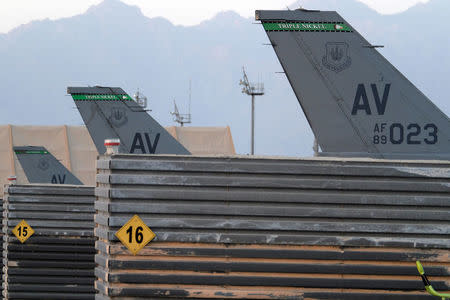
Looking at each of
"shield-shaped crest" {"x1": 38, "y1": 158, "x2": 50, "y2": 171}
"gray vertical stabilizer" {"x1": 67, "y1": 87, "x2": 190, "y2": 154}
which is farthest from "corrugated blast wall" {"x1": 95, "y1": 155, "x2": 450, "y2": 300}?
"shield-shaped crest" {"x1": 38, "y1": 158, "x2": 50, "y2": 171}

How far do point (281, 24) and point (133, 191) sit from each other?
270 inches

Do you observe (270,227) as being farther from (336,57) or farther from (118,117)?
(118,117)

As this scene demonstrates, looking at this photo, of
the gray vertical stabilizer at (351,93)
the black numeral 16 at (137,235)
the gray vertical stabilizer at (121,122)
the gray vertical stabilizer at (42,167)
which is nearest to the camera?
the black numeral 16 at (137,235)

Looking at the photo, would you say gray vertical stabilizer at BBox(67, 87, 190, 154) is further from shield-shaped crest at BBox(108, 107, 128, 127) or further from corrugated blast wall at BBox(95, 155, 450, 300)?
corrugated blast wall at BBox(95, 155, 450, 300)

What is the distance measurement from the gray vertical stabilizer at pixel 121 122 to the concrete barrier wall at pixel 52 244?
10.1m

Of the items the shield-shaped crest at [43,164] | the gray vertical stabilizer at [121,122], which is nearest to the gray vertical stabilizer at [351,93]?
the gray vertical stabilizer at [121,122]

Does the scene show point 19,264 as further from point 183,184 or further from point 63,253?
point 183,184

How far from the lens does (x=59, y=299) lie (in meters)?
19.4

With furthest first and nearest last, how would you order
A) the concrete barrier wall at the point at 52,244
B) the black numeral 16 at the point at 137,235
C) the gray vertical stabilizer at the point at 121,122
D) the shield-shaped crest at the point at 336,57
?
the gray vertical stabilizer at the point at 121,122 < the concrete barrier wall at the point at 52,244 < the shield-shaped crest at the point at 336,57 < the black numeral 16 at the point at 137,235

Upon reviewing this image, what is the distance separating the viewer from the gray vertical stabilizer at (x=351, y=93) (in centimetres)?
1570

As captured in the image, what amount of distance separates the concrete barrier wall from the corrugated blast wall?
29.4 feet

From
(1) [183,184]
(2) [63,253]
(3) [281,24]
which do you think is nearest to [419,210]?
(1) [183,184]

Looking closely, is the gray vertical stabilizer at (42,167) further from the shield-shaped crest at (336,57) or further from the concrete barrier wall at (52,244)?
the shield-shaped crest at (336,57)

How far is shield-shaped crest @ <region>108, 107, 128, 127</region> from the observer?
3035 cm
